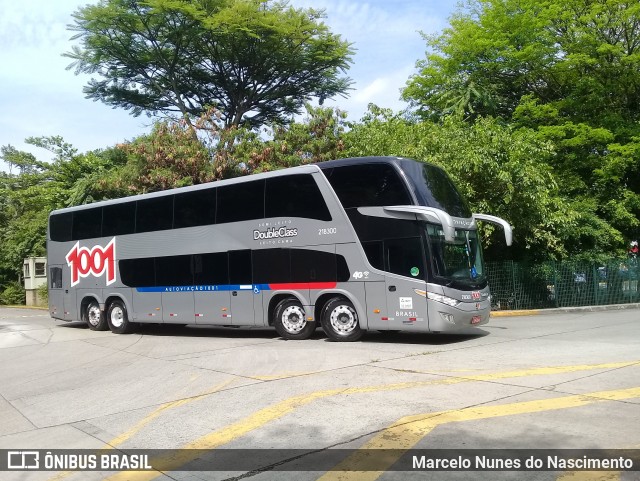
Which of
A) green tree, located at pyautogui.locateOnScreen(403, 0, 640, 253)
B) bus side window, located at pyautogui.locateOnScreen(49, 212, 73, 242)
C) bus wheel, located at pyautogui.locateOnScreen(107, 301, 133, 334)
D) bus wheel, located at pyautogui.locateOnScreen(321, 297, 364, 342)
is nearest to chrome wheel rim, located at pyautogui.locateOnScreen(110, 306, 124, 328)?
bus wheel, located at pyautogui.locateOnScreen(107, 301, 133, 334)

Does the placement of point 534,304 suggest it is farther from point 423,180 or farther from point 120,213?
point 120,213

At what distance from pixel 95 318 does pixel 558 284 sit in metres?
16.6

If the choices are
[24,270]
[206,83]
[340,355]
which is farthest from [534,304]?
[24,270]

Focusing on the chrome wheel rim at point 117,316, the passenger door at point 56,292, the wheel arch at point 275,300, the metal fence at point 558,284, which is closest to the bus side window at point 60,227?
the passenger door at point 56,292

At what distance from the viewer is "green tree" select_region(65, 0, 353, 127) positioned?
30672mm

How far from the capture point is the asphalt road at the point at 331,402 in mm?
5613

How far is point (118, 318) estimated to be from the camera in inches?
760

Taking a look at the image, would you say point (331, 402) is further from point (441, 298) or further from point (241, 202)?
point (241, 202)

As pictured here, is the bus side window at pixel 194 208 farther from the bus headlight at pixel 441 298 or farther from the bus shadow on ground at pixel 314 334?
the bus headlight at pixel 441 298

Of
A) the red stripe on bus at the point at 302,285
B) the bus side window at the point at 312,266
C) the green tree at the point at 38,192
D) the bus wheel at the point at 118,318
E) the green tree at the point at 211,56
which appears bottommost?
the bus wheel at the point at 118,318

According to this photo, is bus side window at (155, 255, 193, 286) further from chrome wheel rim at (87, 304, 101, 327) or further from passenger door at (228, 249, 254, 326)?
chrome wheel rim at (87, 304, 101, 327)

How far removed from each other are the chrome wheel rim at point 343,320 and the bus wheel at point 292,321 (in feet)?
2.16

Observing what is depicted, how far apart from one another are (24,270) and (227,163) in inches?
813

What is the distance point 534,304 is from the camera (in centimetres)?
2298
